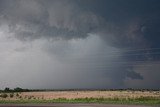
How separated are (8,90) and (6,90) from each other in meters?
1.24

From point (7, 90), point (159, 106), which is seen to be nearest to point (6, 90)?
point (7, 90)

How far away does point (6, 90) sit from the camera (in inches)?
7052

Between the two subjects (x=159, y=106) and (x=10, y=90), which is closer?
Result: (x=159, y=106)

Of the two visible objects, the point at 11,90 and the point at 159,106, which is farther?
the point at 11,90

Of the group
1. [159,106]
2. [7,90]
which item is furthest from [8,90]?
[159,106]

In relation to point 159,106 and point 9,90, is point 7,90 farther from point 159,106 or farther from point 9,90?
point 159,106

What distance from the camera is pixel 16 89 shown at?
18750 centimetres

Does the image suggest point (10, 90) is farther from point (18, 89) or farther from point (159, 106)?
point (159, 106)

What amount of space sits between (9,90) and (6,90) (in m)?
1.62

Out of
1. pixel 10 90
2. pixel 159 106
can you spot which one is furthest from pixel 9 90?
pixel 159 106

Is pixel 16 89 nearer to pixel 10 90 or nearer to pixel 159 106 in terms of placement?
pixel 10 90

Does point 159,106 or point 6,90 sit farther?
point 6,90

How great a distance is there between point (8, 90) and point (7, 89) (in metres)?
1.55

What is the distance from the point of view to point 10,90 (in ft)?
589
